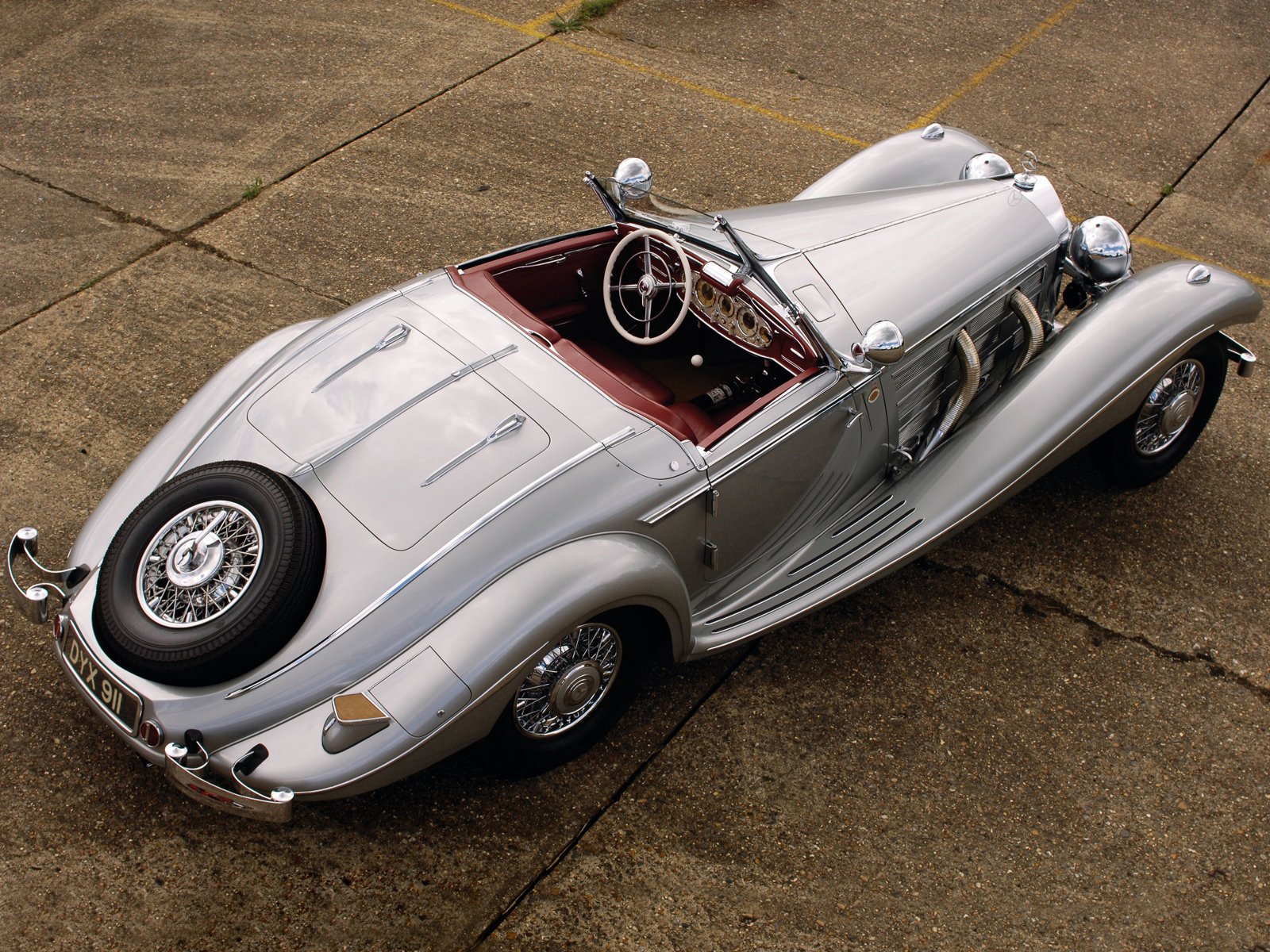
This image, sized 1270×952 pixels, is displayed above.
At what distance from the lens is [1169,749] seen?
463 cm

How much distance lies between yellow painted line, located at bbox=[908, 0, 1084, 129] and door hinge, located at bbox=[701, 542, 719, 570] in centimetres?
497

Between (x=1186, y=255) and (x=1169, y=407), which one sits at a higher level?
(x=1169, y=407)

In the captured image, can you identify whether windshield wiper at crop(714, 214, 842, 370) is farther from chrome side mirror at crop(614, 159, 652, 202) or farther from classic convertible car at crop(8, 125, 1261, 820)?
chrome side mirror at crop(614, 159, 652, 202)

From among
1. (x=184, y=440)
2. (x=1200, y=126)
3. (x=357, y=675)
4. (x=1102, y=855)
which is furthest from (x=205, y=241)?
(x=1200, y=126)

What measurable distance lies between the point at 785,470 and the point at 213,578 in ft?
6.98

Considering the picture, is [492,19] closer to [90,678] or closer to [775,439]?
[775,439]

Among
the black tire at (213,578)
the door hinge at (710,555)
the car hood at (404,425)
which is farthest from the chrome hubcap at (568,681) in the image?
the black tire at (213,578)

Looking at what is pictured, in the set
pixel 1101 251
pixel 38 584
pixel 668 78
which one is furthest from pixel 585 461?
pixel 668 78

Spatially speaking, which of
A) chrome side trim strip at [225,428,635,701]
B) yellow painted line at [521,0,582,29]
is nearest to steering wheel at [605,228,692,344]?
chrome side trim strip at [225,428,635,701]

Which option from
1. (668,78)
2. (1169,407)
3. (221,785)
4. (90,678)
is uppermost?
(90,678)

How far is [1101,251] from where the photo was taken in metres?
5.39

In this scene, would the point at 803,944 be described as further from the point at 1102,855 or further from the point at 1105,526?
the point at 1105,526

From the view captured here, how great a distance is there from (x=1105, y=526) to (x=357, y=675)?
3.66 metres

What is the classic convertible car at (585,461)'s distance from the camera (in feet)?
12.4
